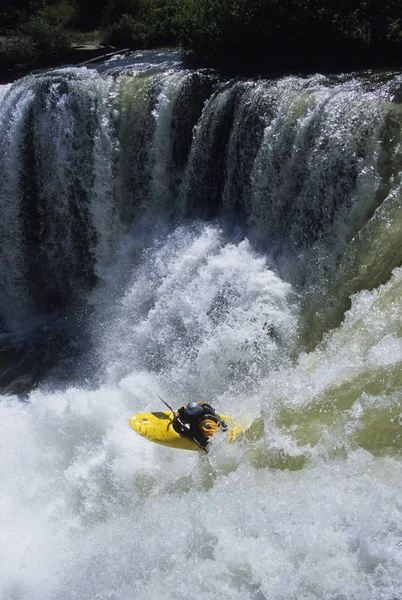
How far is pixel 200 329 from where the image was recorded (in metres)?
6.68

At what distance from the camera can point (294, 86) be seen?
693cm

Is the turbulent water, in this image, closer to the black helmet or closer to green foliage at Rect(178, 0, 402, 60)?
the black helmet

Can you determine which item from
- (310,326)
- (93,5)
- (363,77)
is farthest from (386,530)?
(93,5)

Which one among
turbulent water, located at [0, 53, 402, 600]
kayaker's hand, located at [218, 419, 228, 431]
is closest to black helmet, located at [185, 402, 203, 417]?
kayaker's hand, located at [218, 419, 228, 431]

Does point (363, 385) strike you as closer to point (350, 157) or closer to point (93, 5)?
point (350, 157)

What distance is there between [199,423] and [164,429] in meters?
0.52

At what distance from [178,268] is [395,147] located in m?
2.86

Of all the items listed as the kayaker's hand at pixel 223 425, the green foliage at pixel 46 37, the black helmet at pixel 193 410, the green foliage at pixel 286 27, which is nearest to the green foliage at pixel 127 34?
the green foliage at pixel 46 37

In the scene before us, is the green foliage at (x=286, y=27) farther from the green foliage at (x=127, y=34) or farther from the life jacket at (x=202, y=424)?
the life jacket at (x=202, y=424)

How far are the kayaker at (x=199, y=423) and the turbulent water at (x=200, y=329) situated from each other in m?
0.31

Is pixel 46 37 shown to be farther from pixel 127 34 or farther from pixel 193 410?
pixel 193 410

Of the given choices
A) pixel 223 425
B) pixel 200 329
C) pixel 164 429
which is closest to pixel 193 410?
pixel 223 425

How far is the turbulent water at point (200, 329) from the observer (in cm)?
374

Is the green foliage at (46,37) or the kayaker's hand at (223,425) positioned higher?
the green foliage at (46,37)
